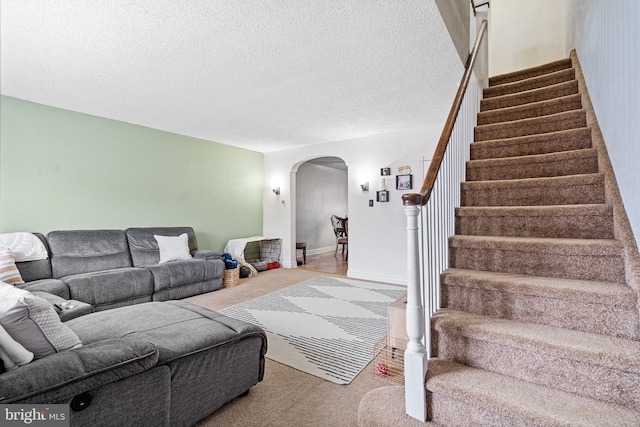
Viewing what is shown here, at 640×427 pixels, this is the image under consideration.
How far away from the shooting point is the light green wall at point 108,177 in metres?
3.34

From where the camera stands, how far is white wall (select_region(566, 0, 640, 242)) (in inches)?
52.7

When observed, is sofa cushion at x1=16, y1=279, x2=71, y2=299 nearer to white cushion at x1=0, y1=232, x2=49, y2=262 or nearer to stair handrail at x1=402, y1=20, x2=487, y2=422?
white cushion at x1=0, y1=232, x2=49, y2=262

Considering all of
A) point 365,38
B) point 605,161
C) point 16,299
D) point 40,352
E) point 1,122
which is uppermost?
point 365,38

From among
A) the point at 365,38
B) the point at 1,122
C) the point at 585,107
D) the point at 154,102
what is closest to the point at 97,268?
the point at 1,122

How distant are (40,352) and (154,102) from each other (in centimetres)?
308

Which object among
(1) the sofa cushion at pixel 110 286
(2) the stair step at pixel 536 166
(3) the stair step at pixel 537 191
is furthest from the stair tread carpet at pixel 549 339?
(1) the sofa cushion at pixel 110 286

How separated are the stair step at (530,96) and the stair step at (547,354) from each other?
2591mm

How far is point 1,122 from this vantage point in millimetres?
3217

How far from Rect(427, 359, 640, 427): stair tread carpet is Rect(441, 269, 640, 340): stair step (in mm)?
330

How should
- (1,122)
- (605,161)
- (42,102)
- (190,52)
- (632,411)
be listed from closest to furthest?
(632,411), (605,161), (190,52), (1,122), (42,102)

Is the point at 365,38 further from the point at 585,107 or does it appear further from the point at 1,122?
the point at 1,122

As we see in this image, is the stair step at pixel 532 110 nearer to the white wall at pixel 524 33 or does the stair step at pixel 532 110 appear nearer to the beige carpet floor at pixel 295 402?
the white wall at pixel 524 33

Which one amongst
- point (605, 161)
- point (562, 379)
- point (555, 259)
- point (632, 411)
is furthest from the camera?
point (605, 161)

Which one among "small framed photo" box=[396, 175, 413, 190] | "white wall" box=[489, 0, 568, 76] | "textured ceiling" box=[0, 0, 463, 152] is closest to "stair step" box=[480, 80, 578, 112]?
"textured ceiling" box=[0, 0, 463, 152]
